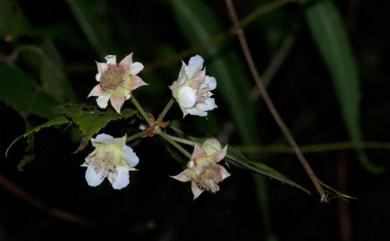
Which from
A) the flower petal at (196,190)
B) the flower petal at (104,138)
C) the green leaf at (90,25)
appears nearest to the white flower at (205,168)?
the flower petal at (196,190)

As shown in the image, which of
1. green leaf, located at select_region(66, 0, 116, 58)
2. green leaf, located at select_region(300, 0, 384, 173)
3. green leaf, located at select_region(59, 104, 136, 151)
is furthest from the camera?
green leaf, located at select_region(300, 0, 384, 173)

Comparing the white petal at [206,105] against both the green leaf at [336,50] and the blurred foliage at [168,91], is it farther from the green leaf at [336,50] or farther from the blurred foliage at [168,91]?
the green leaf at [336,50]

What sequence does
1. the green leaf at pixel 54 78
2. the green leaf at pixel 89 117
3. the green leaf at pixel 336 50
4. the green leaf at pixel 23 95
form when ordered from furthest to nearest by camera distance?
the green leaf at pixel 336 50, the green leaf at pixel 54 78, the green leaf at pixel 23 95, the green leaf at pixel 89 117

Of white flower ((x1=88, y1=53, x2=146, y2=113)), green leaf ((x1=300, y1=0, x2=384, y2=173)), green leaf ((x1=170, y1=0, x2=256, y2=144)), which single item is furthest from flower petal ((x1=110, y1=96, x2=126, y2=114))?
green leaf ((x1=300, y1=0, x2=384, y2=173))

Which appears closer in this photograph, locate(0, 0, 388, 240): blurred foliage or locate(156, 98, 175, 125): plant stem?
locate(156, 98, 175, 125): plant stem

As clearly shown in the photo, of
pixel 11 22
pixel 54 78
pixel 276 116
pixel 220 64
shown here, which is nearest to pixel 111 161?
pixel 276 116

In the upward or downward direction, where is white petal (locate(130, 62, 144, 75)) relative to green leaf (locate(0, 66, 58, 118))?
downward

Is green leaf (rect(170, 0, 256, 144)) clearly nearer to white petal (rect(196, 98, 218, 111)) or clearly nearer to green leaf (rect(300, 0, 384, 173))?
green leaf (rect(300, 0, 384, 173))

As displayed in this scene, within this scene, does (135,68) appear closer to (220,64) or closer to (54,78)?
(54,78)

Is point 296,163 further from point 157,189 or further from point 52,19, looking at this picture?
point 52,19
